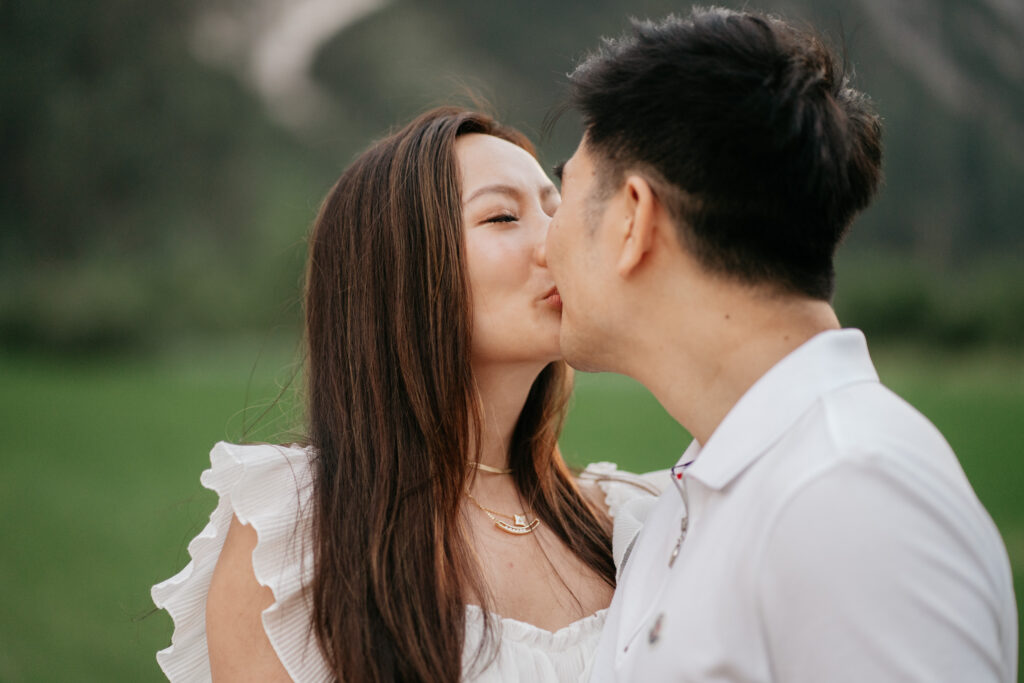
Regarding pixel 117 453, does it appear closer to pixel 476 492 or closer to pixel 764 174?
pixel 476 492

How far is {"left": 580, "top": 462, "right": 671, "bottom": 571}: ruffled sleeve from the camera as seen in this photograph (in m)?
2.10

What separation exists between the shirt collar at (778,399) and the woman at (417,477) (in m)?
0.71

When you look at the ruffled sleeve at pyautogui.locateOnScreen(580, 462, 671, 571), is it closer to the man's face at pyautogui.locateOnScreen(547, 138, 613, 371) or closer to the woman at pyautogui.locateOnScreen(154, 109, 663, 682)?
the woman at pyautogui.locateOnScreen(154, 109, 663, 682)

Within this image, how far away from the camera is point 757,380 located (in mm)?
1407

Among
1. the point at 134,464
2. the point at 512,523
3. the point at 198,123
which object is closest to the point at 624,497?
the point at 512,523

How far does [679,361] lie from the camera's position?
1.52 meters

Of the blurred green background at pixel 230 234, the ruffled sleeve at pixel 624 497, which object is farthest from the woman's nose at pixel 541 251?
the blurred green background at pixel 230 234

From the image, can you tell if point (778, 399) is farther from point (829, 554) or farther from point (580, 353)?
point (580, 353)

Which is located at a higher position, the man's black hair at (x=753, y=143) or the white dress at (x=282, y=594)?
the man's black hair at (x=753, y=143)

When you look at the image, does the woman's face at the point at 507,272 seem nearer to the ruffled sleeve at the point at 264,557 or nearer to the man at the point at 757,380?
the man at the point at 757,380

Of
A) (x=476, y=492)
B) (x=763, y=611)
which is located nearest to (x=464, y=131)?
(x=476, y=492)

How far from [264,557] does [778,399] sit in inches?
40.2

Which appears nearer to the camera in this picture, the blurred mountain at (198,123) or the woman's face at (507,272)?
the woman's face at (507,272)

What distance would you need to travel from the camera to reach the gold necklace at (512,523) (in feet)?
7.02
